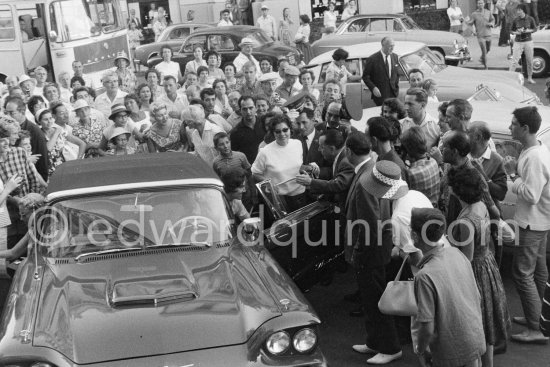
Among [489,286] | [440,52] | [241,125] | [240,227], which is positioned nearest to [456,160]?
[489,286]

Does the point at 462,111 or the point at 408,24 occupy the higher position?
the point at 462,111

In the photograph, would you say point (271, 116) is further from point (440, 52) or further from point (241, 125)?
point (440, 52)

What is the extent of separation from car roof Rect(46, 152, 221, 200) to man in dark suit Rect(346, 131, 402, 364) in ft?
3.65

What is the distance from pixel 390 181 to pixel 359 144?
604 millimetres

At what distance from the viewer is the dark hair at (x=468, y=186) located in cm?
623

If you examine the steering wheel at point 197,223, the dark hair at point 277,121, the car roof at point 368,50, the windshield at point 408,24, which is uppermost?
the dark hair at point 277,121

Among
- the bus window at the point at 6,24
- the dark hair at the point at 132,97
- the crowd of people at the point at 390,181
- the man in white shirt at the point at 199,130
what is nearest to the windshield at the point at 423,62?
the crowd of people at the point at 390,181

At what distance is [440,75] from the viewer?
15.5 meters

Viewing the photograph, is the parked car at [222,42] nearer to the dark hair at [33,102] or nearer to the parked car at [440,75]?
the parked car at [440,75]

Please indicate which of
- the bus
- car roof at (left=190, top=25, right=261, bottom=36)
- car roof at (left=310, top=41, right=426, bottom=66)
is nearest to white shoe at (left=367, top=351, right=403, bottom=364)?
car roof at (left=310, top=41, right=426, bottom=66)

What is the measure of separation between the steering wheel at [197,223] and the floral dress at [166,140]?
360 cm

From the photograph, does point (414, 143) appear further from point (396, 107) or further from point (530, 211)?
point (396, 107)

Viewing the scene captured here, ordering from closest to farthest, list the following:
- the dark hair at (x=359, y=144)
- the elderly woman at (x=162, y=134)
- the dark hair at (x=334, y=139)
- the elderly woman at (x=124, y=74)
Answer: the dark hair at (x=359, y=144) → the dark hair at (x=334, y=139) → the elderly woman at (x=162, y=134) → the elderly woman at (x=124, y=74)

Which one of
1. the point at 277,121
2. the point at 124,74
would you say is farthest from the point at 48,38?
the point at 277,121
